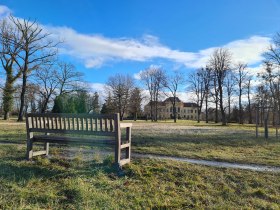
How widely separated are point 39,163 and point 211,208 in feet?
13.1

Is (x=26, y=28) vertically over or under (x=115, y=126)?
over

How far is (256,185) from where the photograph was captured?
4.88 metres

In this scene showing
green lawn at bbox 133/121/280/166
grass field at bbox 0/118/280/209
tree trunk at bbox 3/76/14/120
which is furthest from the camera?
tree trunk at bbox 3/76/14/120

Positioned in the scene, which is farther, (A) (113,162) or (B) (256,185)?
(A) (113,162)

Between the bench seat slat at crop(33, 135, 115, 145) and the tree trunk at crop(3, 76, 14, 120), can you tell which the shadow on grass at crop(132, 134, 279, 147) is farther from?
the tree trunk at crop(3, 76, 14, 120)

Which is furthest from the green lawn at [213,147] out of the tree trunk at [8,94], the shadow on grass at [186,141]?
the tree trunk at [8,94]

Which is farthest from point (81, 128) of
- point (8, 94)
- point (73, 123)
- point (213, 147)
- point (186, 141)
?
point (8, 94)

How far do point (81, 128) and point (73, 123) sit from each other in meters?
0.23

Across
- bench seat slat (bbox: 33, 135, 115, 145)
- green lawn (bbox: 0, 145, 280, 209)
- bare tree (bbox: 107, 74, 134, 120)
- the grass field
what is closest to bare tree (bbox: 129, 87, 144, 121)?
bare tree (bbox: 107, 74, 134, 120)

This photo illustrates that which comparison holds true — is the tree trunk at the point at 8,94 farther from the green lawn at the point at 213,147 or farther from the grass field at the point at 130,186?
the grass field at the point at 130,186

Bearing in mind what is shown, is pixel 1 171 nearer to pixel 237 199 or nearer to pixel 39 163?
pixel 39 163

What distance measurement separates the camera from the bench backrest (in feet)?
18.9

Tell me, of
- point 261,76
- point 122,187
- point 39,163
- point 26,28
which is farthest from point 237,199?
point 261,76

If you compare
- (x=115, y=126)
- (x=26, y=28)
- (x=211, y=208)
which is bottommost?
(x=211, y=208)
